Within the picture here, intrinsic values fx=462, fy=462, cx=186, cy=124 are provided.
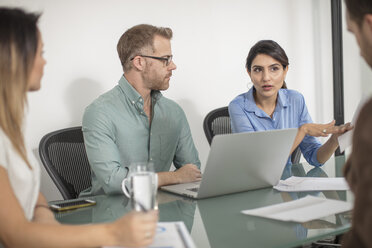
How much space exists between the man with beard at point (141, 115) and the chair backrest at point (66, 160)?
90 mm

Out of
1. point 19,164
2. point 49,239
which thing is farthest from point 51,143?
point 49,239

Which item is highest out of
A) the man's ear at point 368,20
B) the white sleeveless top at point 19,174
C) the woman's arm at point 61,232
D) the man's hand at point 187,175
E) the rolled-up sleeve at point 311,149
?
the man's ear at point 368,20

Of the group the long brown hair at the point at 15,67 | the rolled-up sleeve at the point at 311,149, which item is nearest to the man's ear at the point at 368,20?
the long brown hair at the point at 15,67

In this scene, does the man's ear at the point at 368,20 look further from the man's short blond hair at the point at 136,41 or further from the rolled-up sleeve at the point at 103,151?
the man's short blond hair at the point at 136,41

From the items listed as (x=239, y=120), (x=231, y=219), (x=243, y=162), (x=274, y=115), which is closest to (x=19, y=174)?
(x=231, y=219)

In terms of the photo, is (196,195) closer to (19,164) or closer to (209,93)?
(19,164)

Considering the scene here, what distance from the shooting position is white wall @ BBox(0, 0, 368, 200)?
294cm

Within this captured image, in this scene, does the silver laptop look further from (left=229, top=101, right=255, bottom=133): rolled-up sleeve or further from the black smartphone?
(left=229, top=101, right=255, bottom=133): rolled-up sleeve

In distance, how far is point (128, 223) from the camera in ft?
3.42

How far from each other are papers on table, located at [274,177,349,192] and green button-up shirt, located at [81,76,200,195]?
700 millimetres

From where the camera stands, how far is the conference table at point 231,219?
1.23 m

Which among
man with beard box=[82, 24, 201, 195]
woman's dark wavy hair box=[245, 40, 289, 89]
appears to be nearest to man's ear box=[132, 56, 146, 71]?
man with beard box=[82, 24, 201, 195]

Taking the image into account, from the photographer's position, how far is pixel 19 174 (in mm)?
1185

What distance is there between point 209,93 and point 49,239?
8.98 ft
